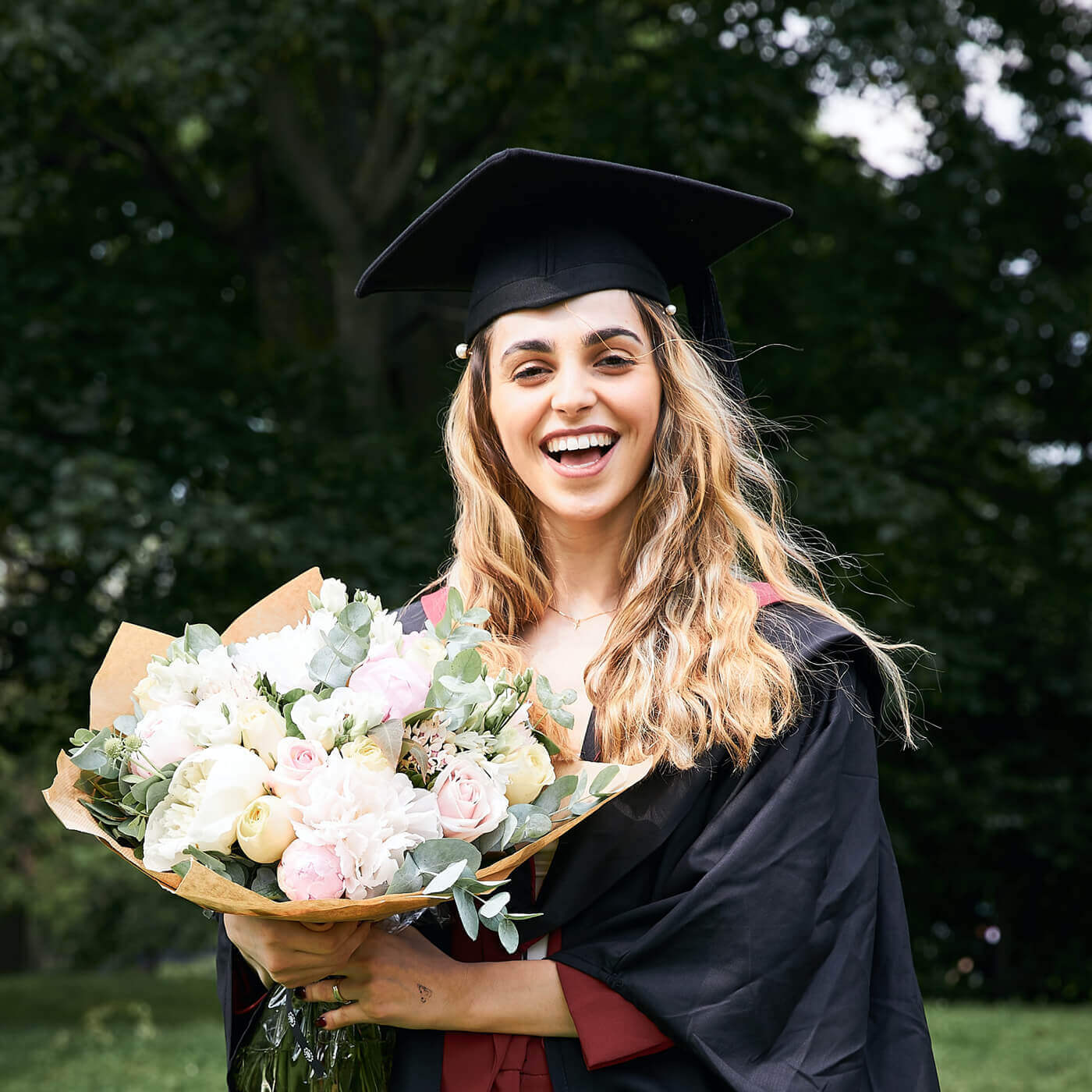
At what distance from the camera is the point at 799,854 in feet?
6.50

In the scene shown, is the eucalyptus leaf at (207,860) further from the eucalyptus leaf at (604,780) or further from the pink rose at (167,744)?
the eucalyptus leaf at (604,780)

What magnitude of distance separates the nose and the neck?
0.88ft

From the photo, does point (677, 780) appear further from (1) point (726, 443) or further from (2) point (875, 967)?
(1) point (726, 443)

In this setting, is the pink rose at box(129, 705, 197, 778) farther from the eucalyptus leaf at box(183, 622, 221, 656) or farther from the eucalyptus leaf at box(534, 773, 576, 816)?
the eucalyptus leaf at box(534, 773, 576, 816)

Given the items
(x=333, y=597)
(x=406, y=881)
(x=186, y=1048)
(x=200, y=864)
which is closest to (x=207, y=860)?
(x=200, y=864)

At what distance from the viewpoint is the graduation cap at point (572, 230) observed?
2355mm

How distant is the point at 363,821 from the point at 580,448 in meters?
0.90

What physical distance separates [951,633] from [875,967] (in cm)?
908

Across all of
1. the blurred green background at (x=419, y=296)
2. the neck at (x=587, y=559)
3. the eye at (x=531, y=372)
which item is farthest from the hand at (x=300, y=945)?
the blurred green background at (x=419, y=296)

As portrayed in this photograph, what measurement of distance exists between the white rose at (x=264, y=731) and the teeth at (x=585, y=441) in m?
0.79

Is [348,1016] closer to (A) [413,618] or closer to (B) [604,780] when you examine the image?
(B) [604,780]

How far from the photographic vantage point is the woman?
1.96 metres

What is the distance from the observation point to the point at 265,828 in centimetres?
172

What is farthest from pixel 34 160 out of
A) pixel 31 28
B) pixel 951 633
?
pixel 951 633
